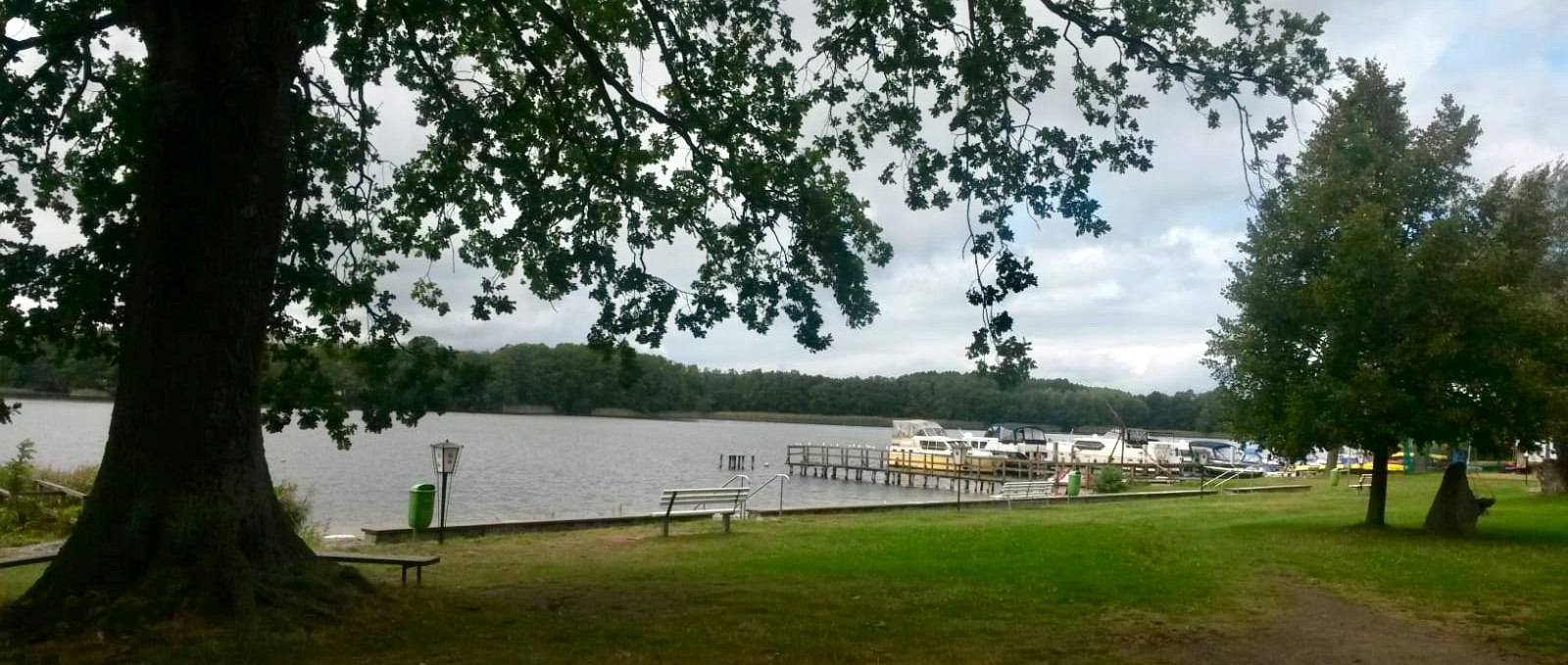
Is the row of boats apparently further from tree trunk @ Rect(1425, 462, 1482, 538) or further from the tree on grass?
the tree on grass

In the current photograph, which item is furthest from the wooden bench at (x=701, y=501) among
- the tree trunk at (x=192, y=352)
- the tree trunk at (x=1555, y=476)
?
the tree trunk at (x=1555, y=476)

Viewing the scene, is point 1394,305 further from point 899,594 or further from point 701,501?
point 701,501

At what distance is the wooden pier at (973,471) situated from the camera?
50750 mm

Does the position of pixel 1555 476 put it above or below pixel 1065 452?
above

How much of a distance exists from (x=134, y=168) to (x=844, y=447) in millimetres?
52065

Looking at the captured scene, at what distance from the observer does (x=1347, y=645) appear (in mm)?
8086

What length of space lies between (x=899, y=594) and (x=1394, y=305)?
32.3 feet

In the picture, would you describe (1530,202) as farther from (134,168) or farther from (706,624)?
(134,168)

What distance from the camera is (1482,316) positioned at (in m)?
15.4

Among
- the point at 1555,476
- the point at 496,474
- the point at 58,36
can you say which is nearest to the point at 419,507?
the point at 58,36

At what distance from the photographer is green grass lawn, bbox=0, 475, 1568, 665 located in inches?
292

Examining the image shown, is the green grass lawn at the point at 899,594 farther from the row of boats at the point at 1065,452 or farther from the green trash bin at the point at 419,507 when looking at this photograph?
the row of boats at the point at 1065,452

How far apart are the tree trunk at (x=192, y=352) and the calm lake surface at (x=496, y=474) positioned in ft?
30.0

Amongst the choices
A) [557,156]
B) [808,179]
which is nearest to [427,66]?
[557,156]
